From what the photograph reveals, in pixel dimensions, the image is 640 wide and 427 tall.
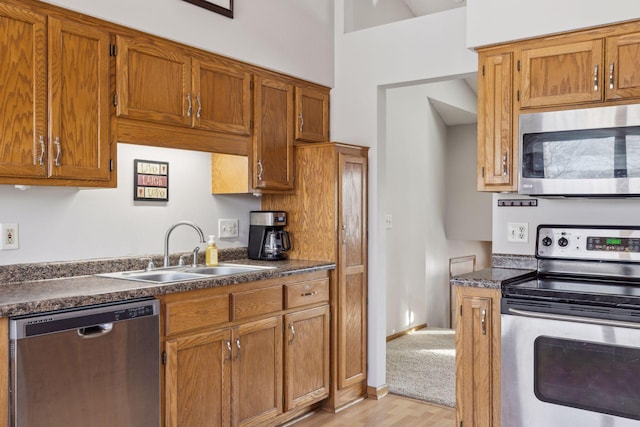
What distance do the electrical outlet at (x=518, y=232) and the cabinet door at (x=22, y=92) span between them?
2379mm

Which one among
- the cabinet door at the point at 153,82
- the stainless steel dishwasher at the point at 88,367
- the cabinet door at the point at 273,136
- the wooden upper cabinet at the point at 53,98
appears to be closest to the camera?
the stainless steel dishwasher at the point at 88,367

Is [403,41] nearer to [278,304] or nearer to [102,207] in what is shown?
[278,304]

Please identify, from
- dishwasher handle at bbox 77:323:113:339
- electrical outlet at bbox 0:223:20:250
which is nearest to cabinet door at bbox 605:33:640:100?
dishwasher handle at bbox 77:323:113:339

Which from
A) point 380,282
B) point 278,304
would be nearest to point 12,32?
point 278,304

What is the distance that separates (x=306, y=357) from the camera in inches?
126

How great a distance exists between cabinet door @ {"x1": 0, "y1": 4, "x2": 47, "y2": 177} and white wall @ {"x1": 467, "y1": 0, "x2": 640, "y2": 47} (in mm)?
2054

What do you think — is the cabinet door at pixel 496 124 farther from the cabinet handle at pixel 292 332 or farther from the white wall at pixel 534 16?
the cabinet handle at pixel 292 332

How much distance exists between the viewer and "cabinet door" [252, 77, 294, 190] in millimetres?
3297

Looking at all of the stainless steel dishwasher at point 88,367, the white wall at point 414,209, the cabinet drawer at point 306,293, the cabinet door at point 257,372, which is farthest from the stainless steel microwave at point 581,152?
the white wall at point 414,209

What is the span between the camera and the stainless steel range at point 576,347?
2230 millimetres

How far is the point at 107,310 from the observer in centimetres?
215

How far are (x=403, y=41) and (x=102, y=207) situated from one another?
2101 millimetres

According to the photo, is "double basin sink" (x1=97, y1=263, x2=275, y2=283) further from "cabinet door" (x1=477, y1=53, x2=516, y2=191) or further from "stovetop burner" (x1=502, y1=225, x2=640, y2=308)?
"stovetop burner" (x1=502, y1=225, x2=640, y2=308)

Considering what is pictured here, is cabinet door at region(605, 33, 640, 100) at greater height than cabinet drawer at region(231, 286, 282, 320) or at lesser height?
greater
